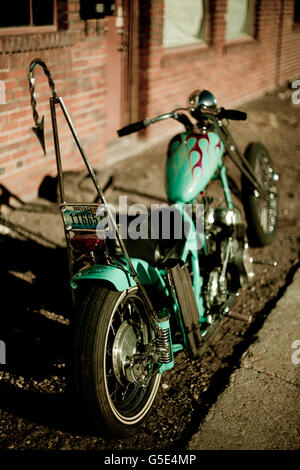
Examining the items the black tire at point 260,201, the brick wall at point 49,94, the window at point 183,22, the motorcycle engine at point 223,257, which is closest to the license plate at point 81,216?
the motorcycle engine at point 223,257

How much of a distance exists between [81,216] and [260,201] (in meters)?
2.36

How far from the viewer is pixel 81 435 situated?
8.74ft

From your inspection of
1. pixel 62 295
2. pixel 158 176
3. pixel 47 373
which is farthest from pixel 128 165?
pixel 47 373

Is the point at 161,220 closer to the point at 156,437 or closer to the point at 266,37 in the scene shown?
the point at 156,437

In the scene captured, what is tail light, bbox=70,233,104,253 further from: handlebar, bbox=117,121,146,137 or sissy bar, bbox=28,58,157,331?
handlebar, bbox=117,121,146,137

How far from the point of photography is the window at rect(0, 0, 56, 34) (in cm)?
494

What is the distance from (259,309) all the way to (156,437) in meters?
1.56

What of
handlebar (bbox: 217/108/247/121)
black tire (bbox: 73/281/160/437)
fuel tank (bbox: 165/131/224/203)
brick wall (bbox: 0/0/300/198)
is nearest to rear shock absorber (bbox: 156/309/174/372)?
black tire (bbox: 73/281/160/437)

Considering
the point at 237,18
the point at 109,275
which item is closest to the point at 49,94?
the point at 109,275

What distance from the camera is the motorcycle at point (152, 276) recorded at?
7.77 ft

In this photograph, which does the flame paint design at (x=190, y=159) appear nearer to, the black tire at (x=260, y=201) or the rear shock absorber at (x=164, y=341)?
the black tire at (x=260, y=201)

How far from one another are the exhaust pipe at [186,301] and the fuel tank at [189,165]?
0.62 meters

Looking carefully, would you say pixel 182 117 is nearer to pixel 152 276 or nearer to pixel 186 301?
pixel 152 276

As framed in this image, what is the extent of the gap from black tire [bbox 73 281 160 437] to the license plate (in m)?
0.30
